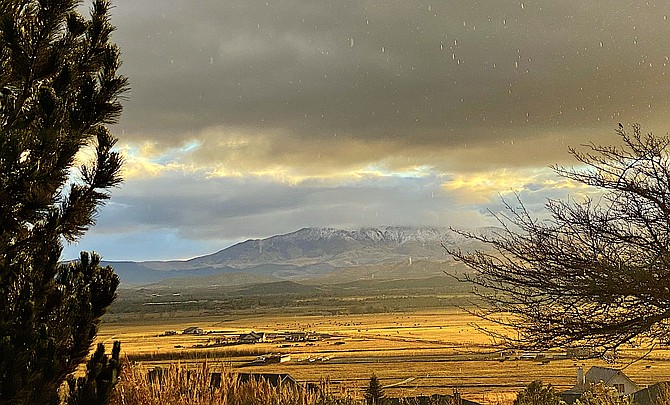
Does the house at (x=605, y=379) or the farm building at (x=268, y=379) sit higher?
the farm building at (x=268, y=379)

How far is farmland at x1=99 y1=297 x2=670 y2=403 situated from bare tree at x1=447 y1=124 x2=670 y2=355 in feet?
2.97

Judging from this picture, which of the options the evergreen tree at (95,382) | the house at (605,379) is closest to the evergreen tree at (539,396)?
the house at (605,379)

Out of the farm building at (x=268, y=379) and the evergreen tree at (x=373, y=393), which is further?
the evergreen tree at (x=373, y=393)

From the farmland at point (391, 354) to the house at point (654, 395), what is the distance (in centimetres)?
41

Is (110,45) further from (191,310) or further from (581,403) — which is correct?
(191,310)

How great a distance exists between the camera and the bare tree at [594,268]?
251 inches

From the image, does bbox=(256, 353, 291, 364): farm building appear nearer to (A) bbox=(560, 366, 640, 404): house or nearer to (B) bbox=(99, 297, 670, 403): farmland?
(B) bbox=(99, 297, 670, 403): farmland

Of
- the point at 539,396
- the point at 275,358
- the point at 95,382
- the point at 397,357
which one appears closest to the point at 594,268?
the point at 539,396

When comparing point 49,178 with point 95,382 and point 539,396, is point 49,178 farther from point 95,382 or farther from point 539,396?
point 539,396

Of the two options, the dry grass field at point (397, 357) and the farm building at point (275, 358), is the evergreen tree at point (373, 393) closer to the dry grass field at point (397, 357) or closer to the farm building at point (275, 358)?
the dry grass field at point (397, 357)

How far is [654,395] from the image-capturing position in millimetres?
8250

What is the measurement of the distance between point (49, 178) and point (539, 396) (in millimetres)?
6892

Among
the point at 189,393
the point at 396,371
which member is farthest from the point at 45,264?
the point at 396,371

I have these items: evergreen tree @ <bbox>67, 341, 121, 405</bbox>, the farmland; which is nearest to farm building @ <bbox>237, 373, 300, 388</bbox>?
the farmland
